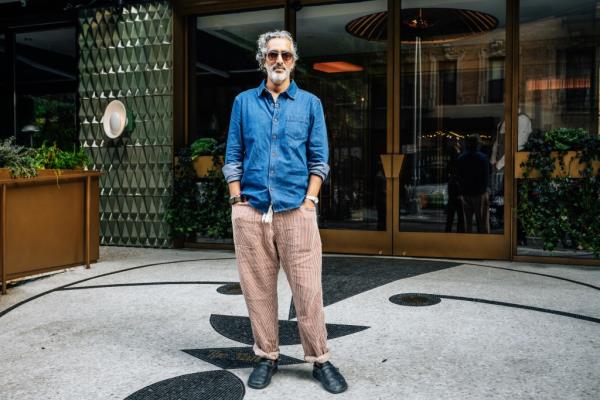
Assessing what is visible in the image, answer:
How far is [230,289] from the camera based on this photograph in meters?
4.65

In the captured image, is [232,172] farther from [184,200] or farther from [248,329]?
[184,200]

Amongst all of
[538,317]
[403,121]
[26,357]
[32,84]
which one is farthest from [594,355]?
[32,84]

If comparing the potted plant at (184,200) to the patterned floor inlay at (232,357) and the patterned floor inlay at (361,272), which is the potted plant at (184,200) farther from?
the patterned floor inlay at (232,357)

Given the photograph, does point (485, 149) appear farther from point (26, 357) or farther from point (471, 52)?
point (26, 357)

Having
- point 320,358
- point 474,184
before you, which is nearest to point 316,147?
point 320,358

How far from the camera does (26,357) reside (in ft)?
9.88

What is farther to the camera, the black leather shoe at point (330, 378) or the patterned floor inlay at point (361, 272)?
the patterned floor inlay at point (361, 272)

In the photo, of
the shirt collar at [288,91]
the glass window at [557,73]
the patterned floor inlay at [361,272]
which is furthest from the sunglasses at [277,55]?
the glass window at [557,73]

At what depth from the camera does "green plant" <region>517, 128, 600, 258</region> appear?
5.72 metres

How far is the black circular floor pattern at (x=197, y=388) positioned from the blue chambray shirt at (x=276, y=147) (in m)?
0.83

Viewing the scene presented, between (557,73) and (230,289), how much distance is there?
4.30 meters

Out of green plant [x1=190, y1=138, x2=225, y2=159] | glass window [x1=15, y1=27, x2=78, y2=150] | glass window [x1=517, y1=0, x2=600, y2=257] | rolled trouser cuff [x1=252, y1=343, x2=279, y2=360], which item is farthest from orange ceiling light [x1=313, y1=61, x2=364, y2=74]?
rolled trouser cuff [x1=252, y1=343, x2=279, y2=360]

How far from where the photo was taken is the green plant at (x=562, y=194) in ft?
18.8

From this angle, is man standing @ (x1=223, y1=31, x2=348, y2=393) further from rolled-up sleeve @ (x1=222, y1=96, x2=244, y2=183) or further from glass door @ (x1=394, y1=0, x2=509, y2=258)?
glass door @ (x1=394, y1=0, x2=509, y2=258)
